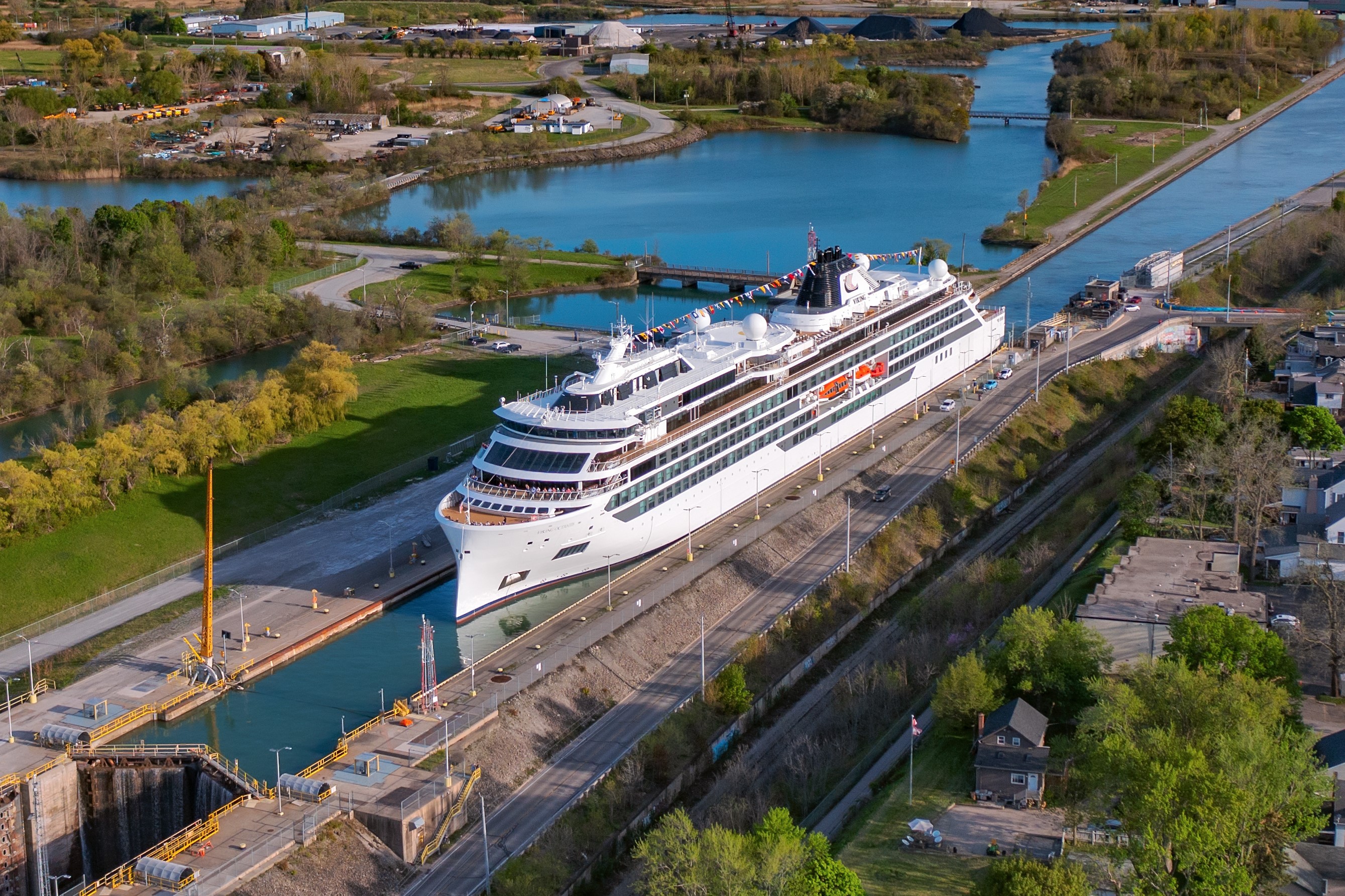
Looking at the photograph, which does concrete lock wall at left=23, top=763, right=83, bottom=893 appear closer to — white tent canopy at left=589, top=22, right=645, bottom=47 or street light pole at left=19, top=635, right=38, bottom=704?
street light pole at left=19, top=635, right=38, bottom=704

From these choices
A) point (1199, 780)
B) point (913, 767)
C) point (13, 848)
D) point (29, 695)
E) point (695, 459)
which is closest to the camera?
point (1199, 780)

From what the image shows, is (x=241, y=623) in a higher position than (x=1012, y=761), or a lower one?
higher

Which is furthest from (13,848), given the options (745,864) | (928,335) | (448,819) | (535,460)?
(928,335)

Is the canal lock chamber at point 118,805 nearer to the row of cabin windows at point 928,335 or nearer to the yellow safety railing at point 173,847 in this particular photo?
the yellow safety railing at point 173,847

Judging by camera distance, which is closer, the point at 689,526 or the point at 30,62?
the point at 689,526

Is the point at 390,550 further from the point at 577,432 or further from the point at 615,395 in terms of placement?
the point at 615,395

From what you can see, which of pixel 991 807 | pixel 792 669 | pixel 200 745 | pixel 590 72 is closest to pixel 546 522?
pixel 792 669
